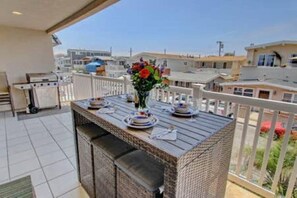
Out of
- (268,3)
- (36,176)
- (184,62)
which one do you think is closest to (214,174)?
(36,176)

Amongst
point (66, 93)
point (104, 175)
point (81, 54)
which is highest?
point (81, 54)

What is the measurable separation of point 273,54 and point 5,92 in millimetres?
6574

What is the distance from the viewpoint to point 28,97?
4.68 metres

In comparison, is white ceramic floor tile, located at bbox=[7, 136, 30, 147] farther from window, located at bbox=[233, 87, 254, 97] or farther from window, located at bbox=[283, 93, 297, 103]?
window, located at bbox=[233, 87, 254, 97]

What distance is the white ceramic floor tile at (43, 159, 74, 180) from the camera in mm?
2142

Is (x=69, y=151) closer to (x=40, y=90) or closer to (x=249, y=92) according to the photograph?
(x=40, y=90)

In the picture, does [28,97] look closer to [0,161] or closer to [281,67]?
[0,161]

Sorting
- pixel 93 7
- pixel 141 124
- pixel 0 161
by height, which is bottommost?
pixel 0 161

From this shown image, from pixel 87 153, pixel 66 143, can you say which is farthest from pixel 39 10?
pixel 87 153

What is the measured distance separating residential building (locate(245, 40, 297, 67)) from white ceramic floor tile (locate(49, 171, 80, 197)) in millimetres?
3986

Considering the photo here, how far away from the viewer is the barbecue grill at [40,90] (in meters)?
4.47

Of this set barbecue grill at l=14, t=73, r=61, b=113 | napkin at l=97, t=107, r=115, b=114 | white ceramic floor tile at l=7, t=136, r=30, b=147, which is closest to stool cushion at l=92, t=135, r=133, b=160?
napkin at l=97, t=107, r=115, b=114

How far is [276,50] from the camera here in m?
4.13

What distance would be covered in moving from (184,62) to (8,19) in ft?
18.8
